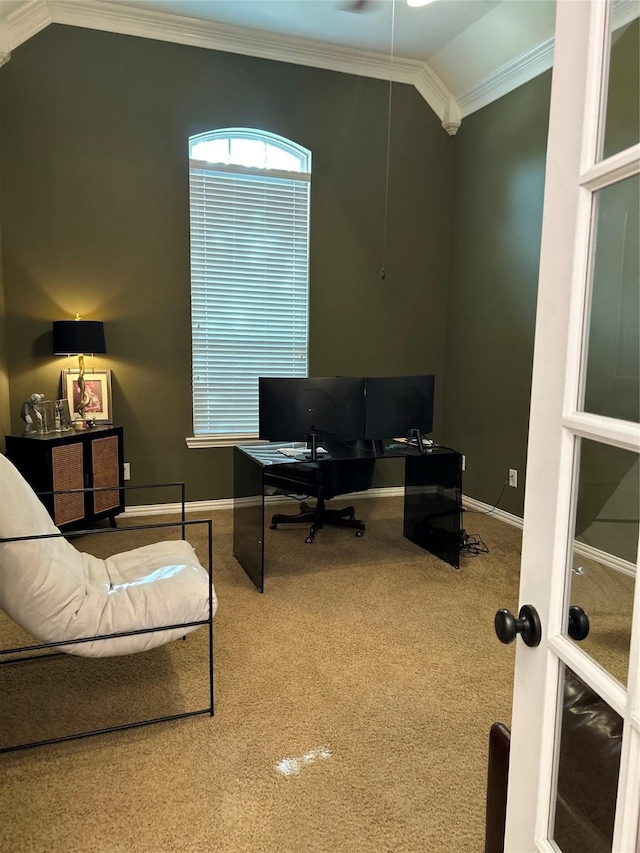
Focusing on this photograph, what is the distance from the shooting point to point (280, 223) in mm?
4719

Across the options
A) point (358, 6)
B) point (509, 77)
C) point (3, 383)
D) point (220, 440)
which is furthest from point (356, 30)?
point (3, 383)

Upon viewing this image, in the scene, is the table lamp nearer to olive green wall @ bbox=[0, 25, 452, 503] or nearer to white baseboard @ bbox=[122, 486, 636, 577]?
olive green wall @ bbox=[0, 25, 452, 503]

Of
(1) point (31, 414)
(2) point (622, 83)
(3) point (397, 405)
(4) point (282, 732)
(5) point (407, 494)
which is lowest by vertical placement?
(4) point (282, 732)

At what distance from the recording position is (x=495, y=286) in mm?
4602

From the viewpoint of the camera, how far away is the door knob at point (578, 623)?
829 millimetres

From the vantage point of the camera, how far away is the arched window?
4.51 m

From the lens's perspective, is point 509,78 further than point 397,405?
Yes

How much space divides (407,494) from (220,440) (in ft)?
5.22

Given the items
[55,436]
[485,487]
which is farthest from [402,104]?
[55,436]

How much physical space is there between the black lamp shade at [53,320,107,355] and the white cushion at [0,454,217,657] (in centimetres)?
195

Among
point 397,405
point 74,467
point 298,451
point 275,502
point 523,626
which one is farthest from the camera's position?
point 275,502

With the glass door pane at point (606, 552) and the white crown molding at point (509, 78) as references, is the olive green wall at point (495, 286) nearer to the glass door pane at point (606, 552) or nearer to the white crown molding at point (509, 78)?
the white crown molding at point (509, 78)

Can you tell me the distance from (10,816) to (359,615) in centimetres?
168

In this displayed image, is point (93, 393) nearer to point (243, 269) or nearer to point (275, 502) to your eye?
point (243, 269)
